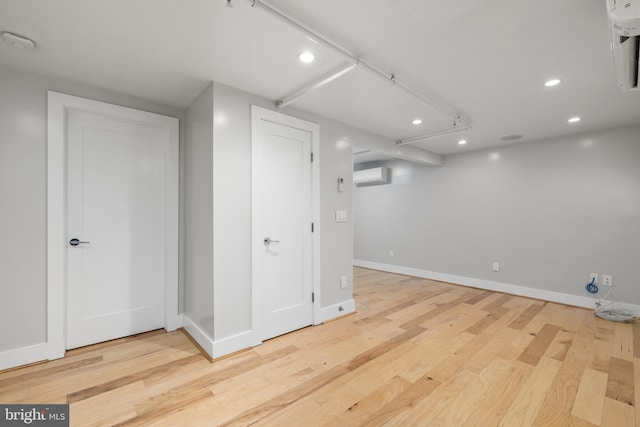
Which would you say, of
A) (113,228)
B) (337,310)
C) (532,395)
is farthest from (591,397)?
(113,228)

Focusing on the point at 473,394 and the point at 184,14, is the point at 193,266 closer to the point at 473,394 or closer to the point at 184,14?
the point at 184,14

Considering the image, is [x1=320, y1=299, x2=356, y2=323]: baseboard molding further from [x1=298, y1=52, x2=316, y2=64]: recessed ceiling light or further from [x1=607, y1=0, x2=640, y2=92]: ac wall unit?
[x1=607, y1=0, x2=640, y2=92]: ac wall unit

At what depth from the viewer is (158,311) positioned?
286 centimetres

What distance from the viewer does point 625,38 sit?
1.49 m

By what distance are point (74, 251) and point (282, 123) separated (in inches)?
89.6

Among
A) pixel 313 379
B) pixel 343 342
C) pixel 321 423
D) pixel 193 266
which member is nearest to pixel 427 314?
pixel 343 342

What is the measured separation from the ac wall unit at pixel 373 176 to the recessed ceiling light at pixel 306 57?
157 inches

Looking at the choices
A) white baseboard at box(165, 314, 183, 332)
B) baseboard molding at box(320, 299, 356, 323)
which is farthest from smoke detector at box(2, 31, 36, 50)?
baseboard molding at box(320, 299, 356, 323)

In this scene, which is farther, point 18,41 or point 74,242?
point 74,242

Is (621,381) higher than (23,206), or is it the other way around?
(23,206)

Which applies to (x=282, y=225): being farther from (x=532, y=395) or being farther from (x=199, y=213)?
(x=532, y=395)

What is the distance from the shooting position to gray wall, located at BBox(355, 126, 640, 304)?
139 inches

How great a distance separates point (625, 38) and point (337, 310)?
3174mm

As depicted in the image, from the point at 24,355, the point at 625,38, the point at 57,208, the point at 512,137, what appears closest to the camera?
the point at 625,38
